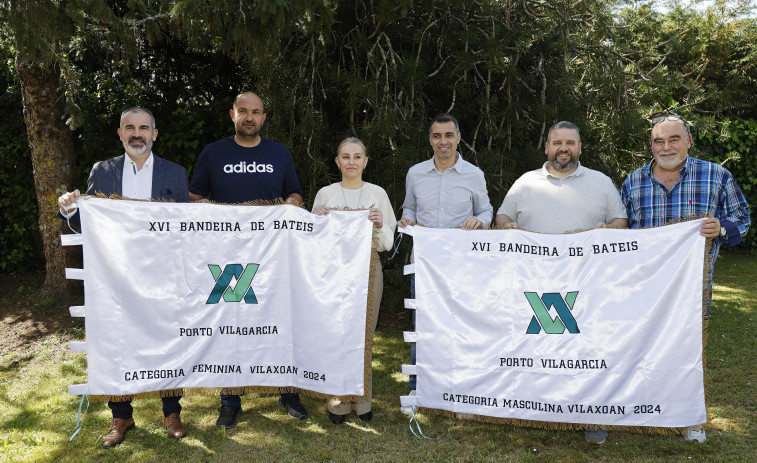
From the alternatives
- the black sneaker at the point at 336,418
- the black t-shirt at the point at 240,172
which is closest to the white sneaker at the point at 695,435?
the black sneaker at the point at 336,418

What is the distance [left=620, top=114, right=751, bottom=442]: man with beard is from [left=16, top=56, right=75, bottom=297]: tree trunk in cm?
554

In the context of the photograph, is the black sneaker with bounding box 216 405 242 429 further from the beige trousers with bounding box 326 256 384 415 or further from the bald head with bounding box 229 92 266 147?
the bald head with bounding box 229 92 266 147

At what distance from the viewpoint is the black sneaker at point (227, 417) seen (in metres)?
3.65

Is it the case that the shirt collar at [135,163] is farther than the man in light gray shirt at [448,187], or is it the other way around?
the man in light gray shirt at [448,187]

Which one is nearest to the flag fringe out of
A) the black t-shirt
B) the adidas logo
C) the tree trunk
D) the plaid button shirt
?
the plaid button shirt

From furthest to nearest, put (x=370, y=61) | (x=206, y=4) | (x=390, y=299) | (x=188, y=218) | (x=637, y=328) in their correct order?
(x=390, y=299) < (x=370, y=61) < (x=206, y=4) < (x=188, y=218) < (x=637, y=328)

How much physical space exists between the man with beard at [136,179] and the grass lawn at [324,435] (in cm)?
10

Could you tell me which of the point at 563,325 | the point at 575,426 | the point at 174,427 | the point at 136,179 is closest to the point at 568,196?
the point at 563,325

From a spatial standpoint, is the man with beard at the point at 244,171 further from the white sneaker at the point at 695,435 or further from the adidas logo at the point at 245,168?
the white sneaker at the point at 695,435

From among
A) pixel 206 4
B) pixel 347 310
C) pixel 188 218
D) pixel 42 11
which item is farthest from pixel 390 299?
pixel 42 11

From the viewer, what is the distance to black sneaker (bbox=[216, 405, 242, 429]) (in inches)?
A: 144

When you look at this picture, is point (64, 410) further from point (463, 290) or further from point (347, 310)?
point (463, 290)

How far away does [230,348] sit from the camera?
347 centimetres

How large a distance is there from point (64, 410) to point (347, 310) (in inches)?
86.7
